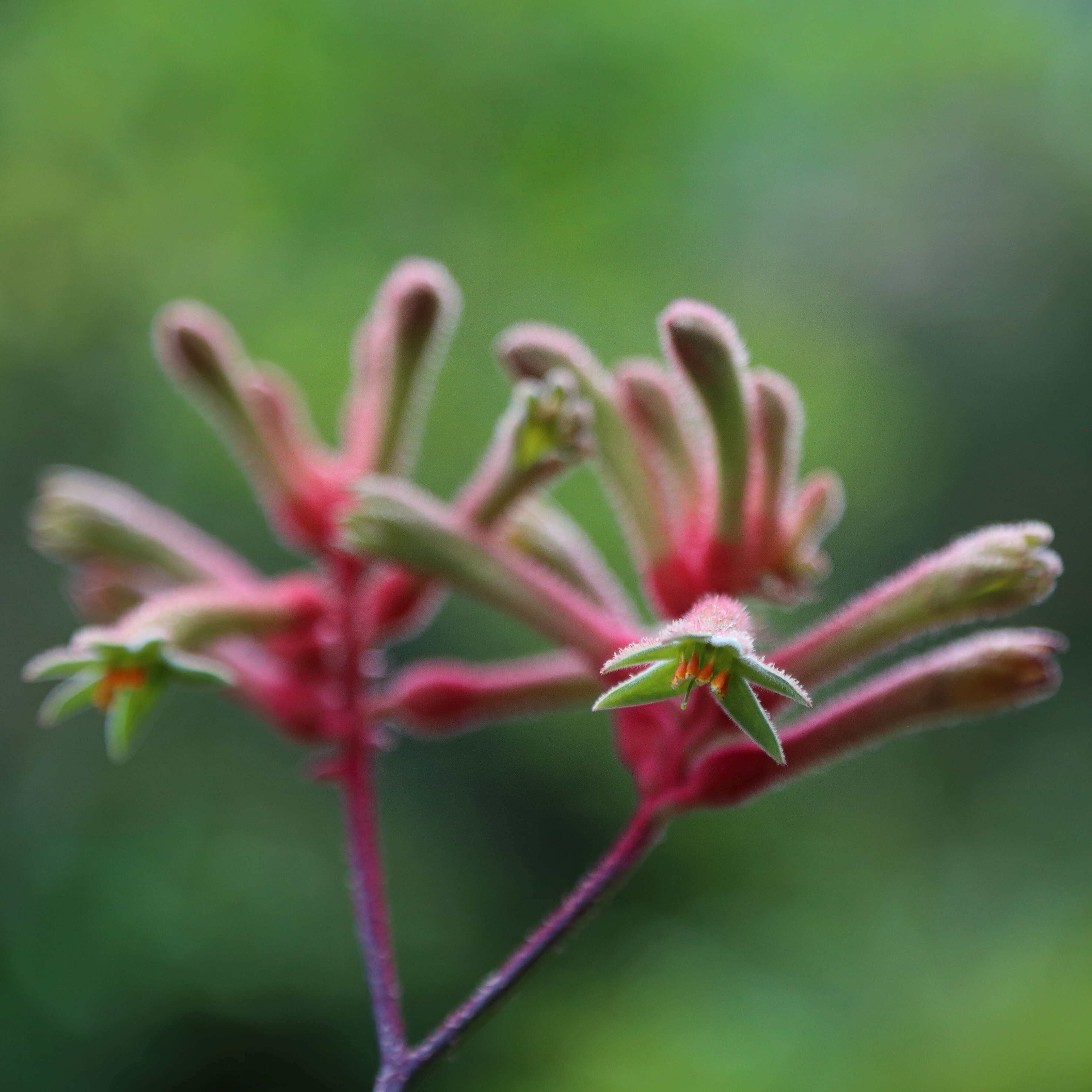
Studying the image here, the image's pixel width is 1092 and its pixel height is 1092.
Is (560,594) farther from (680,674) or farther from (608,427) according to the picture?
(680,674)

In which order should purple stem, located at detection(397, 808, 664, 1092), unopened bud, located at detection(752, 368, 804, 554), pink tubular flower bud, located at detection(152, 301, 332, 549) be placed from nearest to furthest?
purple stem, located at detection(397, 808, 664, 1092) → unopened bud, located at detection(752, 368, 804, 554) → pink tubular flower bud, located at detection(152, 301, 332, 549)

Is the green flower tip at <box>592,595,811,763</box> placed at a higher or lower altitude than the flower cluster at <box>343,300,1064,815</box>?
lower

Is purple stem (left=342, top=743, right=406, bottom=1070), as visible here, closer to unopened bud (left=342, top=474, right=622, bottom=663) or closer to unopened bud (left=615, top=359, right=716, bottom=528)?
unopened bud (left=342, top=474, right=622, bottom=663)

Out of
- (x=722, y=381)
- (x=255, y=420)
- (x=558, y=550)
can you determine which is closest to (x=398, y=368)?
(x=255, y=420)

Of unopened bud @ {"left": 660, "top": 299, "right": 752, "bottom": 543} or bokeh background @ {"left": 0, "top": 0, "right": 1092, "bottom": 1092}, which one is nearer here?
unopened bud @ {"left": 660, "top": 299, "right": 752, "bottom": 543}

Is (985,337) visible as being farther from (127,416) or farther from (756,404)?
(756,404)

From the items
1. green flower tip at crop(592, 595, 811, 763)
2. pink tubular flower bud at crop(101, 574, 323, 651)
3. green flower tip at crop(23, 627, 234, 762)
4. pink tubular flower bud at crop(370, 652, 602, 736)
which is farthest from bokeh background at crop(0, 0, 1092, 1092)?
green flower tip at crop(592, 595, 811, 763)

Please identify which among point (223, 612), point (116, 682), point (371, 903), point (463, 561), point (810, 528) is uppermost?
point (810, 528)
